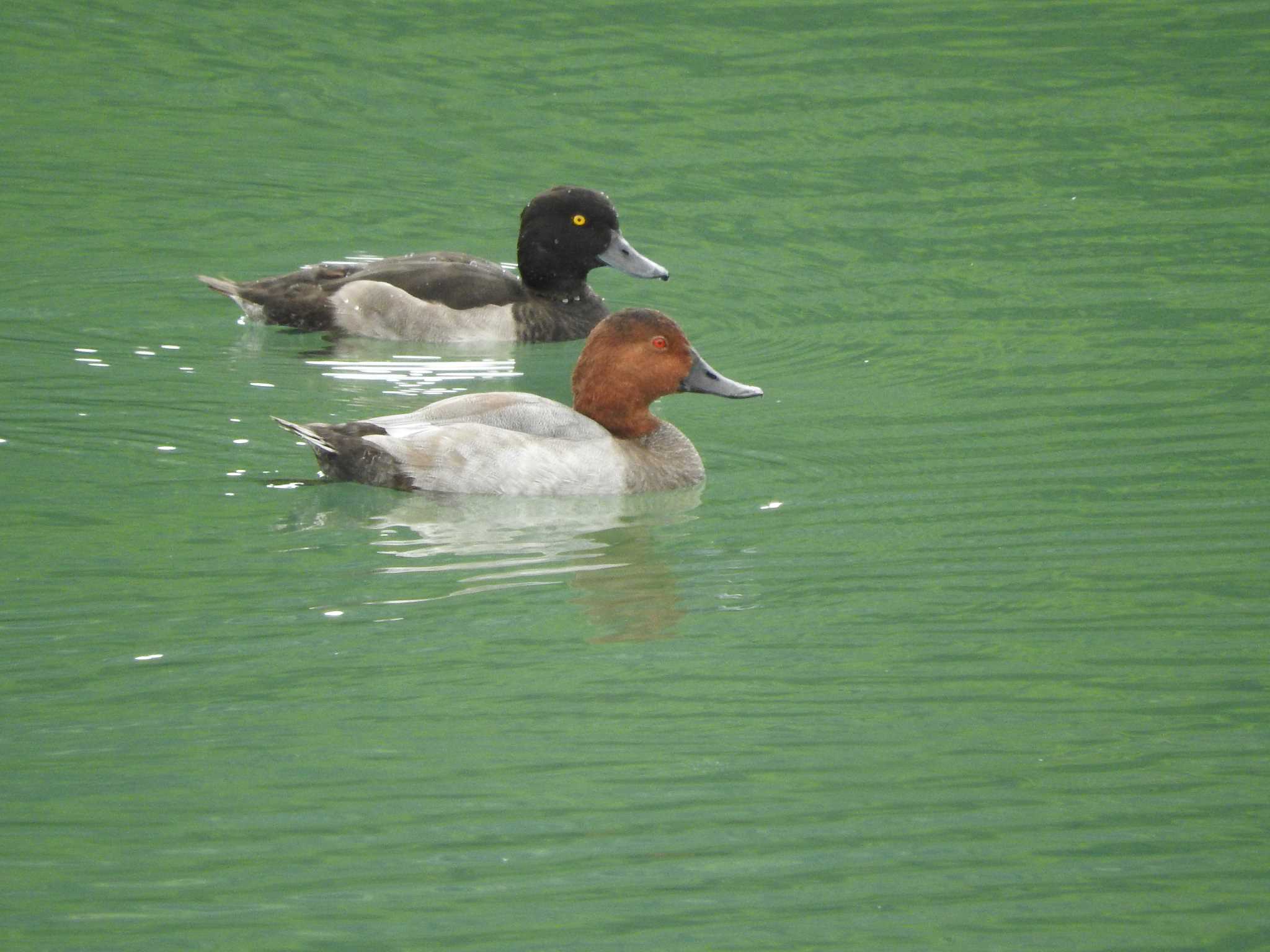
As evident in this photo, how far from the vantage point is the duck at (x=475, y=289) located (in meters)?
11.5

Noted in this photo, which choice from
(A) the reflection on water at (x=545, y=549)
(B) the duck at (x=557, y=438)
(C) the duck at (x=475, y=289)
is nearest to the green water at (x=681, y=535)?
(A) the reflection on water at (x=545, y=549)

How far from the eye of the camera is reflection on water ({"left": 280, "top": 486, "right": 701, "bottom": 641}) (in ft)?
23.2

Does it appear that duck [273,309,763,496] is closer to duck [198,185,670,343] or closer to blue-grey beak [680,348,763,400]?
blue-grey beak [680,348,763,400]

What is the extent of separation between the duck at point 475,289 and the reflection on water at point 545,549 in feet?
10.8

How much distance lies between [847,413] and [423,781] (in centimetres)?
458

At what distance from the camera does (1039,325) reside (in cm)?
1112

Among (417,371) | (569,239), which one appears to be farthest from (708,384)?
(569,239)

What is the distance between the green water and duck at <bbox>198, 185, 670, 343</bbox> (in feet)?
0.84

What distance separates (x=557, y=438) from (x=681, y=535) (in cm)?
84

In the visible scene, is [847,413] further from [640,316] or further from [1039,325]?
[1039,325]

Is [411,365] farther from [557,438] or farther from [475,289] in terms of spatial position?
[557,438]

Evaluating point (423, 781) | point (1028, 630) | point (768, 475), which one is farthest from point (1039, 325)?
point (423, 781)

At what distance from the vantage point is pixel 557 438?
28.0 ft

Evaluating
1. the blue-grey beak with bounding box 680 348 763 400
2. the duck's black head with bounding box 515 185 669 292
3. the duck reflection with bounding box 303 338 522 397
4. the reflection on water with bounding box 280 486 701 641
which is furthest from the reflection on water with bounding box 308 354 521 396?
the reflection on water with bounding box 280 486 701 641
